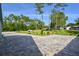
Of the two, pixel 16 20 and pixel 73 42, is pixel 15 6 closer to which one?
pixel 16 20

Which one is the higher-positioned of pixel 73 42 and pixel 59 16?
pixel 59 16

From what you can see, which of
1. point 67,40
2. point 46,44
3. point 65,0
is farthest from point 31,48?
point 65,0

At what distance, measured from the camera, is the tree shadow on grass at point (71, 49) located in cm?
607

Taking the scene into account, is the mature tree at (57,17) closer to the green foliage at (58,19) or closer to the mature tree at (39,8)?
the green foliage at (58,19)

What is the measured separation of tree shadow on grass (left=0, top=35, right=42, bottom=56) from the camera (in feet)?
19.9

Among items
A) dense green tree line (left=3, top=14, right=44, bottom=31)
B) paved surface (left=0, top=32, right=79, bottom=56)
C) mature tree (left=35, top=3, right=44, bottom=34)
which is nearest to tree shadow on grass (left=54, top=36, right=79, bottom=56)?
paved surface (left=0, top=32, right=79, bottom=56)

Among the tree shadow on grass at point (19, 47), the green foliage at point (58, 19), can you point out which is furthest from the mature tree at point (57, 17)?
the tree shadow on grass at point (19, 47)

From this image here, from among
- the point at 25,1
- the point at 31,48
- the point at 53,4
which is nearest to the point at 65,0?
the point at 53,4

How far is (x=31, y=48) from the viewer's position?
6.11m

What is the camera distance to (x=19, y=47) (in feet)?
20.0

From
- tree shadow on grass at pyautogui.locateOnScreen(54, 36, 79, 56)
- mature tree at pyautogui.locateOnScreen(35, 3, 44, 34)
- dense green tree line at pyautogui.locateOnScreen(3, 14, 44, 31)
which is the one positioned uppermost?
mature tree at pyautogui.locateOnScreen(35, 3, 44, 34)

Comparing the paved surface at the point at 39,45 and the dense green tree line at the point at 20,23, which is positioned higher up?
the dense green tree line at the point at 20,23

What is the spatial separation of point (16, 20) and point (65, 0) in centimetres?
99

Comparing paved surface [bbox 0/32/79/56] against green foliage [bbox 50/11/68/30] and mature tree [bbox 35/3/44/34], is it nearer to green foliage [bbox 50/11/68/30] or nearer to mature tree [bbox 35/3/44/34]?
green foliage [bbox 50/11/68/30]
